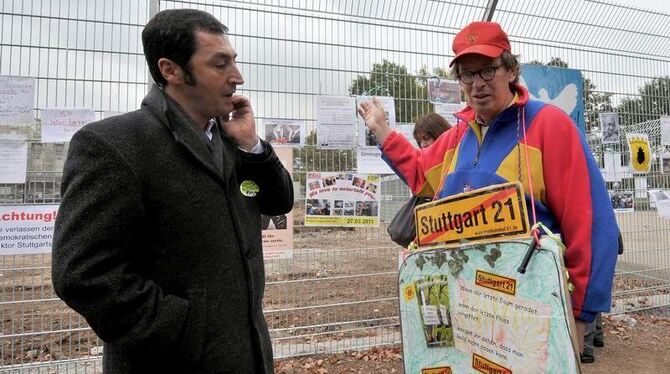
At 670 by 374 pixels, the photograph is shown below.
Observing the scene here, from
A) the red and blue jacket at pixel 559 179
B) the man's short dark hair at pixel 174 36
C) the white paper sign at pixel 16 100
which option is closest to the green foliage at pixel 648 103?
the red and blue jacket at pixel 559 179

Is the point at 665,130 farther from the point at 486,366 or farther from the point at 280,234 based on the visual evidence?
the point at 486,366

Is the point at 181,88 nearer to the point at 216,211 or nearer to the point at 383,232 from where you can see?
the point at 216,211

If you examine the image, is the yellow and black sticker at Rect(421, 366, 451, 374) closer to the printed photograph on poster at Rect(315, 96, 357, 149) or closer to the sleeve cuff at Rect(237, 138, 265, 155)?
the sleeve cuff at Rect(237, 138, 265, 155)

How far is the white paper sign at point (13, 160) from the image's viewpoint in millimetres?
3229

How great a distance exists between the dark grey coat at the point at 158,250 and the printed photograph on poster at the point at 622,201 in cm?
501

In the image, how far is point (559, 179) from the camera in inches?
59.7

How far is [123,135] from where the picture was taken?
1.25 metres

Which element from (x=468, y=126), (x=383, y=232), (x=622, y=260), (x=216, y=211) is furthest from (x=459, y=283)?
(x=622, y=260)

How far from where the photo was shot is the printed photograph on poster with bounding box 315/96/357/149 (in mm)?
3854

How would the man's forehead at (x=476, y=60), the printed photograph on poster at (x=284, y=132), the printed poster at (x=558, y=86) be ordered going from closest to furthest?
the man's forehead at (x=476, y=60) < the printed photograph on poster at (x=284, y=132) < the printed poster at (x=558, y=86)

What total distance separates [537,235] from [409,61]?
3312 millimetres

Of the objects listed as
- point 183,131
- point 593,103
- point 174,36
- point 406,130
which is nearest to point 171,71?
point 174,36

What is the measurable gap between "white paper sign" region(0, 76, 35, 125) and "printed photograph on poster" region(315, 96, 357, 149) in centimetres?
→ 214

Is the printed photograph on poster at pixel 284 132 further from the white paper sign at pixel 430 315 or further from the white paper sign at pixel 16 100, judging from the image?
the white paper sign at pixel 430 315
